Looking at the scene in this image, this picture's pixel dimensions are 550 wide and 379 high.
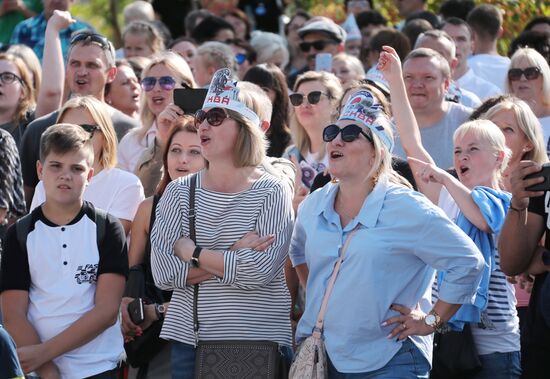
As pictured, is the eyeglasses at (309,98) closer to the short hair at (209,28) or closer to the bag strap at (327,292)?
the bag strap at (327,292)

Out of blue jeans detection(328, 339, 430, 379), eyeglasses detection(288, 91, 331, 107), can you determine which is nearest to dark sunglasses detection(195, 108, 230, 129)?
blue jeans detection(328, 339, 430, 379)

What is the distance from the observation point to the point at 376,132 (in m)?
5.59

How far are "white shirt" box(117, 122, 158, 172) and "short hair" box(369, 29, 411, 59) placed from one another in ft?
9.48

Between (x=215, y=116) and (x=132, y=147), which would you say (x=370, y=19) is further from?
(x=215, y=116)

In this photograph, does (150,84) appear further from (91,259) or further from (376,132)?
(376,132)

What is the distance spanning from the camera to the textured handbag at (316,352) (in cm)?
539

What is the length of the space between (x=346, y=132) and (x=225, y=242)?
35.6 inches

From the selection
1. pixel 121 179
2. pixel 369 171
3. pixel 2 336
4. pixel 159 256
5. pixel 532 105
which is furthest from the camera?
pixel 532 105

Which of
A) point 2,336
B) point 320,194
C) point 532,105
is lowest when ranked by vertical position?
point 2,336

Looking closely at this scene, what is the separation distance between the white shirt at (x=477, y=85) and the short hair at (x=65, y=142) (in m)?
4.76

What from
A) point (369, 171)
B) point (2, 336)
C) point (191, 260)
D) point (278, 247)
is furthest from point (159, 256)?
point (2, 336)

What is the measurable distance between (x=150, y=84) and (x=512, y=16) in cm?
615

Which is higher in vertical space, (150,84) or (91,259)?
(150,84)

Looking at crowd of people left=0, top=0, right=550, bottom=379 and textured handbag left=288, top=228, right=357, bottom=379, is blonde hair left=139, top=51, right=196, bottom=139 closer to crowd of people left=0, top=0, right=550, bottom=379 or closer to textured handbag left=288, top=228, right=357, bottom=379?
crowd of people left=0, top=0, right=550, bottom=379
